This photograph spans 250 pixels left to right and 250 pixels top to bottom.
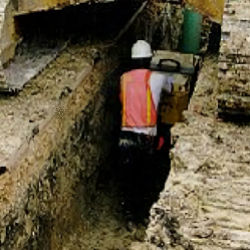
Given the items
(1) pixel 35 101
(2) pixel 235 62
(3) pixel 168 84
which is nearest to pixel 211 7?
(2) pixel 235 62


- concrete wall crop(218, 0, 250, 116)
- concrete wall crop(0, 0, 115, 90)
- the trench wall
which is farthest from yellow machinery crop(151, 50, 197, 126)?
concrete wall crop(218, 0, 250, 116)

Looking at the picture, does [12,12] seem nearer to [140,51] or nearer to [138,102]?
[138,102]

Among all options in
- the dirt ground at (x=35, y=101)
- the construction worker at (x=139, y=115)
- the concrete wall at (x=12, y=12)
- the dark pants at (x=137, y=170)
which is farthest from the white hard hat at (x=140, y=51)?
the concrete wall at (x=12, y=12)

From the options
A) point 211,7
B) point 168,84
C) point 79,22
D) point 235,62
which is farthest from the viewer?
point 79,22

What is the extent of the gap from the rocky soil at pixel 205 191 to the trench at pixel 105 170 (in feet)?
5.12

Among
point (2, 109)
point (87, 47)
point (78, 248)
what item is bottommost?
point (78, 248)

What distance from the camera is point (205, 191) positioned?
3723mm

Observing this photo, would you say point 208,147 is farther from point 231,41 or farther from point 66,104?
point 66,104

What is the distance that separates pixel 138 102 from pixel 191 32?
1892mm

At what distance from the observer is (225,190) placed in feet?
12.3

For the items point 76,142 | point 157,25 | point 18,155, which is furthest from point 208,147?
point 157,25

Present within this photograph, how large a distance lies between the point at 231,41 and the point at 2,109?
1972 mm

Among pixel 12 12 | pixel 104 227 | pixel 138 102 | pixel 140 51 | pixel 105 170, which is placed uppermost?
pixel 12 12

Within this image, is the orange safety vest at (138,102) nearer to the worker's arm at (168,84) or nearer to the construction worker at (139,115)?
the construction worker at (139,115)
